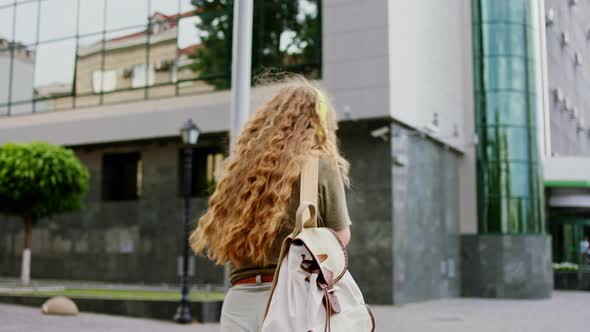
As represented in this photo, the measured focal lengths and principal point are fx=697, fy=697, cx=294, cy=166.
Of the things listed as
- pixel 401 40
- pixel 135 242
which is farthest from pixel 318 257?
pixel 135 242

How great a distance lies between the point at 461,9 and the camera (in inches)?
919

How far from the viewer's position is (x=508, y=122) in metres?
22.3

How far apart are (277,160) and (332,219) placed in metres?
0.33

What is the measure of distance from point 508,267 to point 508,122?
4.61m

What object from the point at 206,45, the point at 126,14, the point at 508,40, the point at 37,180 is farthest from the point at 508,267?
the point at 126,14

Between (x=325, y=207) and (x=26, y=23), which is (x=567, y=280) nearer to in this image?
(x=26, y=23)

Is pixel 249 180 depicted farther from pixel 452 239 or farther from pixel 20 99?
pixel 20 99

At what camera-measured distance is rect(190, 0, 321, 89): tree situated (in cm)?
1867

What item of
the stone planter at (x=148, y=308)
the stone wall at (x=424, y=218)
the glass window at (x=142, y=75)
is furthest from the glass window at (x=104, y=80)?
the stone planter at (x=148, y=308)

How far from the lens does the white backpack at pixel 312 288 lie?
7.63 ft

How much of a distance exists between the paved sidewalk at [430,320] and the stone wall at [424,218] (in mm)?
931

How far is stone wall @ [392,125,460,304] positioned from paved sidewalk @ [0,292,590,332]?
0.93 meters

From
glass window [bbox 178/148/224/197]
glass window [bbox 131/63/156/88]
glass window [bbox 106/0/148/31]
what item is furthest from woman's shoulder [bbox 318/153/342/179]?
glass window [bbox 106/0/148/31]

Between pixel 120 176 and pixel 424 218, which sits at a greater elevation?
pixel 120 176
